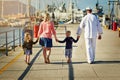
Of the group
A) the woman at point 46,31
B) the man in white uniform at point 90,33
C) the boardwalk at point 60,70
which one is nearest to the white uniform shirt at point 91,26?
the man in white uniform at point 90,33

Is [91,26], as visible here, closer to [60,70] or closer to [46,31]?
[46,31]

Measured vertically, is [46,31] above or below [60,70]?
above

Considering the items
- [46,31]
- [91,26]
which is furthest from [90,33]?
[46,31]

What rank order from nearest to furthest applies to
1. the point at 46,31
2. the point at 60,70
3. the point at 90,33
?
the point at 60,70, the point at 46,31, the point at 90,33

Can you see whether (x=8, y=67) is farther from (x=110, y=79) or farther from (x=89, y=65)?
(x=110, y=79)

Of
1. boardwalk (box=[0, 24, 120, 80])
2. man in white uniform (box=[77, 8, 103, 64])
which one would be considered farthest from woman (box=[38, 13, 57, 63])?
man in white uniform (box=[77, 8, 103, 64])

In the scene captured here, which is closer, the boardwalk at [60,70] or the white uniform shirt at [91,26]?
the boardwalk at [60,70]

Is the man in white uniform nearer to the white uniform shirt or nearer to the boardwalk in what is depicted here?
the white uniform shirt

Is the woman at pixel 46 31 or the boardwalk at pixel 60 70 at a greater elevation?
the woman at pixel 46 31

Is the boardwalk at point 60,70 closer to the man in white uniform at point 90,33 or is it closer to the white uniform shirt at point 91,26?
the man in white uniform at point 90,33

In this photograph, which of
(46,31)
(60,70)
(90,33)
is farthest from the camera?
(90,33)

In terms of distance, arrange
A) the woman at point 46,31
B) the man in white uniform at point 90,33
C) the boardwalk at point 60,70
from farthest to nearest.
Result: the man in white uniform at point 90,33 < the woman at point 46,31 < the boardwalk at point 60,70

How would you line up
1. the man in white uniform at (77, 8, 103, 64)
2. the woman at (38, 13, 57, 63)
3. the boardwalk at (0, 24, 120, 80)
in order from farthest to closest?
the man in white uniform at (77, 8, 103, 64) < the woman at (38, 13, 57, 63) < the boardwalk at (0, 24, 120, 80)

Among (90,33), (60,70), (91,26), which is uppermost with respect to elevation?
(91,26)
